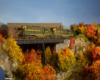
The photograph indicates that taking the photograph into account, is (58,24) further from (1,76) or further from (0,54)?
(1,76)

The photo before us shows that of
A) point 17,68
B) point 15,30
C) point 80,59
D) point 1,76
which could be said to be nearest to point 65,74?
point 80,59

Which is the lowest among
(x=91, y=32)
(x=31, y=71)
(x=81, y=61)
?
(x=81, y=61)

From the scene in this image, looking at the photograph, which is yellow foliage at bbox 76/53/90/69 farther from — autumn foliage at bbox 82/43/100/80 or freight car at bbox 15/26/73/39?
freight car at bbox 15/26/73/39

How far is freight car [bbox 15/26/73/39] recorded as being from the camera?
14.3m

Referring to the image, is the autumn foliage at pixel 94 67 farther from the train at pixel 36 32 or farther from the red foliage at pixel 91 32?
the train at pixel 36 32

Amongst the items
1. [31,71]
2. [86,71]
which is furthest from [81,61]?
[31,71]

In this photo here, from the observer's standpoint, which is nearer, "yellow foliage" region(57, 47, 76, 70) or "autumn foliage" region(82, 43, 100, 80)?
"autumn foliage" region(82, 43, 100, 80)

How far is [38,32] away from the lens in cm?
1516

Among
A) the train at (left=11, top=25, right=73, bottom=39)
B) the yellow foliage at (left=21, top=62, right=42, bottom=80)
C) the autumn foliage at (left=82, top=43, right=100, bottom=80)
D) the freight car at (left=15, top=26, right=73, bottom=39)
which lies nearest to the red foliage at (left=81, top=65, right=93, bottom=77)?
the autumn foliage at (left=82, top=43, right=100, bottom=80)

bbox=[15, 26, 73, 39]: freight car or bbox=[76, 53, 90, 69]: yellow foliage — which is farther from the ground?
bbox=[15, 26, 73, 39]: freight car

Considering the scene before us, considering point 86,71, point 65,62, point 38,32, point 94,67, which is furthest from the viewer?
point 38,32

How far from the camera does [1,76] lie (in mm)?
12344

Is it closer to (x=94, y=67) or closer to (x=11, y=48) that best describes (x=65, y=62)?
(x=94, y=67)

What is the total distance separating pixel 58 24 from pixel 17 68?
1132cm
